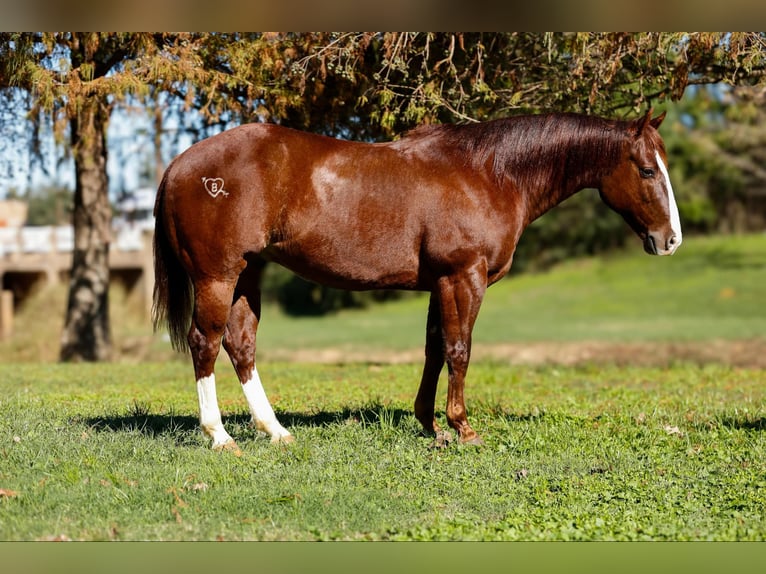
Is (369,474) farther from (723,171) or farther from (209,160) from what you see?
(723,171)

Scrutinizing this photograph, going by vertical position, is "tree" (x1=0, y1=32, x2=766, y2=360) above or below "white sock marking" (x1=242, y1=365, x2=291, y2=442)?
above

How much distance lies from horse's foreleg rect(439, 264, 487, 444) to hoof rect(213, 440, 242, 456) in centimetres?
152

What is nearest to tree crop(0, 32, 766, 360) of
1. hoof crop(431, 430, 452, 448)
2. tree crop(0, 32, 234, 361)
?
tree crop(0, 32, 234, 361)

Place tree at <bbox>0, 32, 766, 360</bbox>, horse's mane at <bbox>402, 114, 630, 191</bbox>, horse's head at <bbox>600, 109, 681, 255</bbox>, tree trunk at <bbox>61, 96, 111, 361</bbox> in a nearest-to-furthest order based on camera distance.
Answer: horse's head at <bbox>600, 109, 681, 255</bbox> → horse's mane at <bbox>402, 114, 630, 191</bbox> → tree at <bbox>0, 32, 766, 360</bbox> → tree trunk at <bbox>61, 96, 111, 361</bbox>

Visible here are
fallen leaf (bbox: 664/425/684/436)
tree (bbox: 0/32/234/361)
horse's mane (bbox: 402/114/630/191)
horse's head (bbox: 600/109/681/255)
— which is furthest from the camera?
tree (bbox: 0/32/234/361)

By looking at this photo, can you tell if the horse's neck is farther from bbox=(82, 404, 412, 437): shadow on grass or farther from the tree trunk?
the tree trunk

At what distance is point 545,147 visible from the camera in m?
6.32

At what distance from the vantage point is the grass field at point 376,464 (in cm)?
464

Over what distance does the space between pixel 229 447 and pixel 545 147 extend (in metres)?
3.07

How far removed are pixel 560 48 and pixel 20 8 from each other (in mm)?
5350

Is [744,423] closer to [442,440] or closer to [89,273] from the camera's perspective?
[442,440]

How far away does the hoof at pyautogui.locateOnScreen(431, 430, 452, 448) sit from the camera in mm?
6051

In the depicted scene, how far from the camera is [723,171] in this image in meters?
32.0

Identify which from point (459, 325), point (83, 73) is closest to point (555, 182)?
point (459, 325)
